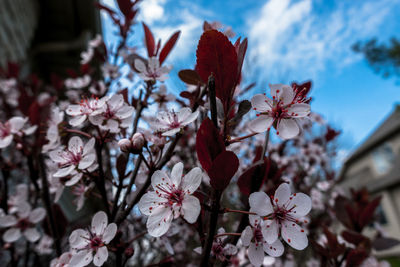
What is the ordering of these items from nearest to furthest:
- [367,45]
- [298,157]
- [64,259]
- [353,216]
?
[64,259] < [353,216] < [298,157] < [367,45]

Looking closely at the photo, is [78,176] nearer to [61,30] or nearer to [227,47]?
[227,47]

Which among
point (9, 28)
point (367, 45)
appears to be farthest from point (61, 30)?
point (367, 45)

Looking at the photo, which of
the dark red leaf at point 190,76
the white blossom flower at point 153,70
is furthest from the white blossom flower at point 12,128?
the dark red leaf at point 190,76

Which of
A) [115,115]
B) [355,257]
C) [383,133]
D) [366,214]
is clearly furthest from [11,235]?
[383,133]

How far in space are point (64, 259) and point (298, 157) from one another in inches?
94.7

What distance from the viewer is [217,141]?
1.80 ft

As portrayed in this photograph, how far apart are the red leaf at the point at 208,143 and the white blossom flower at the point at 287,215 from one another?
15cm

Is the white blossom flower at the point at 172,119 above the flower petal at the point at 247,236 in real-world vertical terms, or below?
above

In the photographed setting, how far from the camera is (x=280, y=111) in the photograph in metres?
0.67

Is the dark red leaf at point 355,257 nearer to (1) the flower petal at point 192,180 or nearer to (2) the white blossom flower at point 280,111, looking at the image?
(2) the white blossom flower at point 280,111

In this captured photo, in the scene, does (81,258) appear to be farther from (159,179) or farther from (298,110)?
(298,110)

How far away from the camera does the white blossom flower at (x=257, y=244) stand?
22.2 inches

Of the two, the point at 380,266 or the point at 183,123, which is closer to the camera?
the point at 183,123

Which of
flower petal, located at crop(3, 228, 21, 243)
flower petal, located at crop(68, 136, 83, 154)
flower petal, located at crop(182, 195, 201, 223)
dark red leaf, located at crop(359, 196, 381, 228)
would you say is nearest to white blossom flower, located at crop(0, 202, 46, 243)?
flower petal, located at crop(3, 228, 21, 243)
